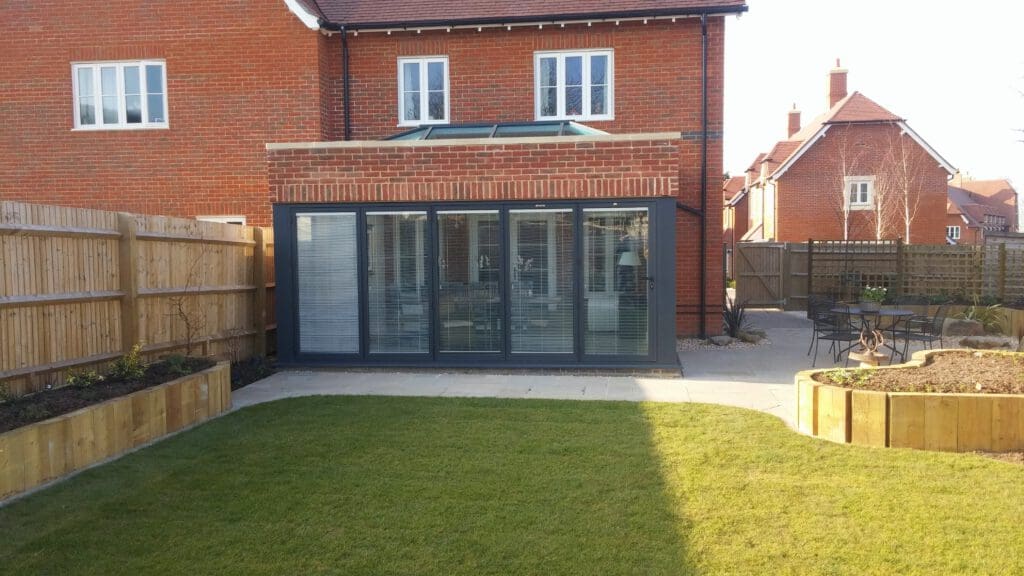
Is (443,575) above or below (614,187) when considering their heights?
below

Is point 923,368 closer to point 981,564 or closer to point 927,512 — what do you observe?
point 927,512

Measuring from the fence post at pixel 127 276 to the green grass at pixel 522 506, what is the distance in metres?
1.97

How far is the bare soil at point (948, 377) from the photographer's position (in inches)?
255

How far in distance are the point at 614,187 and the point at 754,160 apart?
107ft

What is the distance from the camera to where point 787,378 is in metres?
9.66

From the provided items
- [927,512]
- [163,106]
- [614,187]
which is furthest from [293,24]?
[927,512]

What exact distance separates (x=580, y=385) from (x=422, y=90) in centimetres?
710

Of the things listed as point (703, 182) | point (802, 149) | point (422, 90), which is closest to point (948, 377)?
point (703, 182)

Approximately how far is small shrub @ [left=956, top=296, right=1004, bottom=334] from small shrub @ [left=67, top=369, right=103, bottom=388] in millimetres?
14923

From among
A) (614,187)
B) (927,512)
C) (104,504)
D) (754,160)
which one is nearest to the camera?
(927,512)

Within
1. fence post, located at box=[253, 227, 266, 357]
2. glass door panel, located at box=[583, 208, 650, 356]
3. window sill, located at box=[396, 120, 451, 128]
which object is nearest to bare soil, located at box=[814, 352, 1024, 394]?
glass door panel, located at box=[583, 208, 650, 356]

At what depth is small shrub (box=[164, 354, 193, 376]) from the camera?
7.52 m

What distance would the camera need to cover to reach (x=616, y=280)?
9.79 m

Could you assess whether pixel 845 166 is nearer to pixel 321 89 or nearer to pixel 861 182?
pixel 861 182
